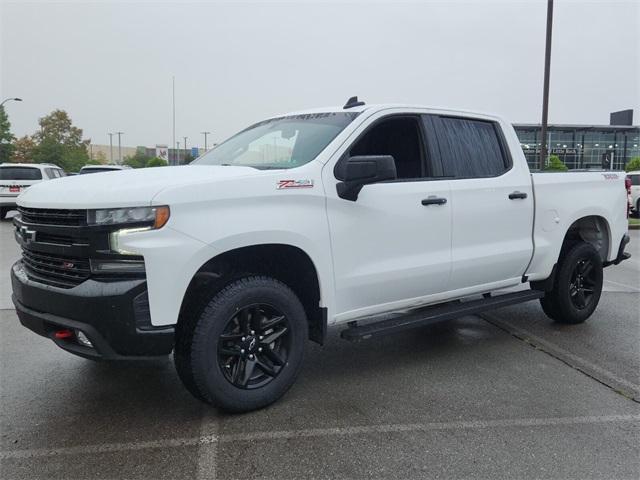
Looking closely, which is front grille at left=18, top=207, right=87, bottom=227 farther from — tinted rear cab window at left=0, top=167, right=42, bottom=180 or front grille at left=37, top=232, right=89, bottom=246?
tinted rear cab window at left=0, top=167, right=42, bottom=180

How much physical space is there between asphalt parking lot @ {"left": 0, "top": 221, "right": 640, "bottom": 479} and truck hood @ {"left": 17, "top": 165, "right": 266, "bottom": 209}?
4.39ft

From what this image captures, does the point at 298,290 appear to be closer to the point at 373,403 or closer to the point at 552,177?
the point at 373,403

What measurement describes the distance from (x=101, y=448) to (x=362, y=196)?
2202 mm

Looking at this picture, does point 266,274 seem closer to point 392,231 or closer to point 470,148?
point 392,231

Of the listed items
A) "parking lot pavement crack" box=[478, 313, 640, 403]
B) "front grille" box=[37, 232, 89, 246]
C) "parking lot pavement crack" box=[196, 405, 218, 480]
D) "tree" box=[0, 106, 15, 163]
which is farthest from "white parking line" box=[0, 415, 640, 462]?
"tree" box=[0, 106, 15, 163]

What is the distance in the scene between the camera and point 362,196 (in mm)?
3850

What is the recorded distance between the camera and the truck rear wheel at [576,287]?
546 centimetres

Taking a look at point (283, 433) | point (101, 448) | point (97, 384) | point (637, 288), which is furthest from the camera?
point (637, 288)

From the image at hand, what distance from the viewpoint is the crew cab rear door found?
14.7 feet

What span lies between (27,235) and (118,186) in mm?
786

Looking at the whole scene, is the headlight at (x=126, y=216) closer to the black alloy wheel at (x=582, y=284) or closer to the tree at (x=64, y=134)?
the black alloy wheel at (x=582, y=284)

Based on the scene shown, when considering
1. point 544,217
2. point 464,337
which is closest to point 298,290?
point 464,337

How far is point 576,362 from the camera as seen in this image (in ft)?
15.1

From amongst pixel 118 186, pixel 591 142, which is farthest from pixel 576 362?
pixel 591 142
